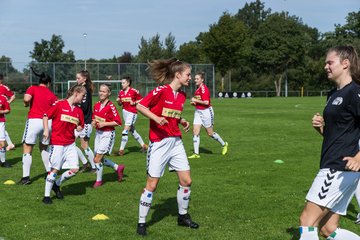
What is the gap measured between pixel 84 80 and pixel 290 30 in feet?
245

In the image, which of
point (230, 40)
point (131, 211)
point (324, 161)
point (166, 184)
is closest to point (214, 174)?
point (166, 184)

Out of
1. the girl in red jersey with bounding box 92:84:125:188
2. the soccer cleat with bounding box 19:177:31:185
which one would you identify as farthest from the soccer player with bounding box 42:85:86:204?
the soccer cleat with bounding box 19:177:31:185

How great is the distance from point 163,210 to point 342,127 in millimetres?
4016

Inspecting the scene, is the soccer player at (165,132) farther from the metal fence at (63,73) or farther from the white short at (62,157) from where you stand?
the metal fence at (63,73)

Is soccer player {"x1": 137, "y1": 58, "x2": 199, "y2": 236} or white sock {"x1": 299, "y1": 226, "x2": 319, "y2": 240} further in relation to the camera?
soccer player {"x1": 137, "y1": 58, "x2": 199, "y2": 236}

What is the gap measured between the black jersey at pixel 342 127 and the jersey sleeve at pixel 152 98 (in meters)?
2.61

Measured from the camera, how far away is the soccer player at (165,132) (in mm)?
6527

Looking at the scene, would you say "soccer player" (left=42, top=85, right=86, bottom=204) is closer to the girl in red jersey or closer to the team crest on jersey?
the girl in red jersey

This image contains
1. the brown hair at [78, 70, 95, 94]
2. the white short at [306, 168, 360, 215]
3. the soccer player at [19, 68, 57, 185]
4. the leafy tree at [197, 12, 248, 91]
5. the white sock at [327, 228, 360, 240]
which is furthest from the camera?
the leafy tree at [197, 12, 248, 91]

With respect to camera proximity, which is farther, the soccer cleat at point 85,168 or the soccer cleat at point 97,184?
the soccer cleat at point 85,168

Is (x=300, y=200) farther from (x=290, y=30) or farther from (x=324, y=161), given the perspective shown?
(x=290, y=30)

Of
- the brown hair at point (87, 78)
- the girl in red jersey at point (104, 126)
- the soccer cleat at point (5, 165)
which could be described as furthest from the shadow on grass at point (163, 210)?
the soccer cleat at point (5, 165)

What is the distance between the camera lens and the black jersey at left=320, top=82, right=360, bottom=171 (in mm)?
4465

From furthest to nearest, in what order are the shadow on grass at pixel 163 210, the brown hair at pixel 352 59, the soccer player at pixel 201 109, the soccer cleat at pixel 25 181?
the soccer player at pixel 201 109 < the soccer cleat at pixel 25 181 < the shadow on grass at pixel 163 210 < the brown hair at pixel 352 59
